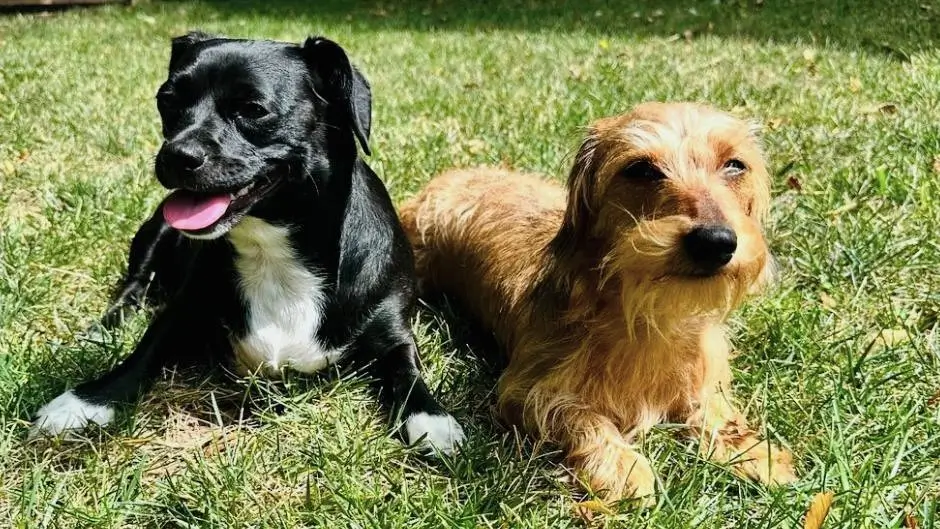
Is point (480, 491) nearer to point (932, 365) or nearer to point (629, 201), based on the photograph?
point (629, 201)

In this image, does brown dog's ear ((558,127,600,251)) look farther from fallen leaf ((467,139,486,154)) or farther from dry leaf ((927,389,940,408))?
fallen leaf ((467,139,486,154))

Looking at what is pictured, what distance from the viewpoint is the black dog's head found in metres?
2.61

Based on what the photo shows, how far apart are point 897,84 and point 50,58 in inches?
351

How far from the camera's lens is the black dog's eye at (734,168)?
8.87ft

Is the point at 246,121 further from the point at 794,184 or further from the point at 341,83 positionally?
the point at 794,184

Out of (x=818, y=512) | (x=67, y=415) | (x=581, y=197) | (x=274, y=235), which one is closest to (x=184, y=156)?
(x=274, y=235)

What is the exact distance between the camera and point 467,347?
359 cm

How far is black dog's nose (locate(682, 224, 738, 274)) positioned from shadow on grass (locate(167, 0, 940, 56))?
613 centimetres

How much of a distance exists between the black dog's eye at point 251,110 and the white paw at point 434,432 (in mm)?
1227

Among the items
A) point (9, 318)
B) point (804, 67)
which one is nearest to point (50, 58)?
point (9, 318)

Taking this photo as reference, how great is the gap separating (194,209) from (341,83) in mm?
736

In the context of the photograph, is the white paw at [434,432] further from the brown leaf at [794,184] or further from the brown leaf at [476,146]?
the brown leaf at [476,146]

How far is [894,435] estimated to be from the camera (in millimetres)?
2588

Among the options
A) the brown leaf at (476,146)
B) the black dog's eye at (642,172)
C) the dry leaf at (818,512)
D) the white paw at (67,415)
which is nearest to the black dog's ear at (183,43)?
the white paw at (67,415)
